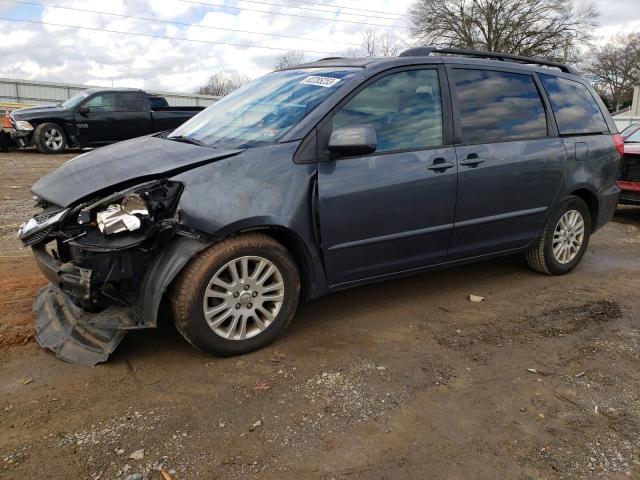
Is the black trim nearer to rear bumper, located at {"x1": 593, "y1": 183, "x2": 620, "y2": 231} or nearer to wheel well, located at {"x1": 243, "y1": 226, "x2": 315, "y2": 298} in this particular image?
wheel well, located at {"x1": 243, "y1": 226, "x2": 315, "y2": 298}

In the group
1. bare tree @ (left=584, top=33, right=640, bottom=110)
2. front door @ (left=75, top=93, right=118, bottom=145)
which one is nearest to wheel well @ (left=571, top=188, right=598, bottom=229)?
front door @ (left=75, top=93, right=118, bottom=145)

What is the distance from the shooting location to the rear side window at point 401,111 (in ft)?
11.9

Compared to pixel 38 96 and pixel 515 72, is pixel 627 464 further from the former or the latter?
pixel 38 96

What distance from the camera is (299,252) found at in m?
3.48

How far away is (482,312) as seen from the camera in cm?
423

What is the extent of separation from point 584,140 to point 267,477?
4197mm

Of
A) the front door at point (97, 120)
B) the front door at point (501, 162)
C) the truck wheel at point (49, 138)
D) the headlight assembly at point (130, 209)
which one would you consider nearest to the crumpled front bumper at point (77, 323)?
the headlight assembly at point (130, 209)

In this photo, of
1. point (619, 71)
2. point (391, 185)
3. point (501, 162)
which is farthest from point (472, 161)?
point (619, 71)

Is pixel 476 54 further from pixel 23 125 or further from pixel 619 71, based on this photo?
pixel 619 71

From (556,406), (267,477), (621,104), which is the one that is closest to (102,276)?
(267,477)

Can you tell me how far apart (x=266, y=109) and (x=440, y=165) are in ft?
4.31

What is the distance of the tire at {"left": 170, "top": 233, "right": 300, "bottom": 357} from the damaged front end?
134 millimetres

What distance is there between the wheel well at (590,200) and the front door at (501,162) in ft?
1.59

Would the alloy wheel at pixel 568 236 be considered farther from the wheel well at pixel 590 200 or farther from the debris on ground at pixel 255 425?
the debris on ground at pixel 255 425
